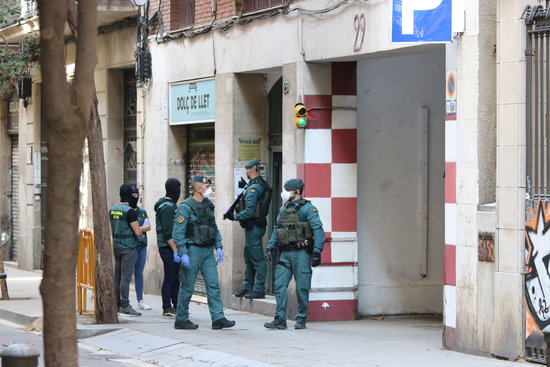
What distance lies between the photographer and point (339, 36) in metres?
14.2

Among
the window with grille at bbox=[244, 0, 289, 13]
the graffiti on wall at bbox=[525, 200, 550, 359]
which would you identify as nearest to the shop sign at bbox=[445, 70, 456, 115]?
the graffiti on wall at bbox=[525, 200, 550, 359]

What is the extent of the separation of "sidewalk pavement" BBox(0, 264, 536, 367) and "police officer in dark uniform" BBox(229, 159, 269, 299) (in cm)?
42

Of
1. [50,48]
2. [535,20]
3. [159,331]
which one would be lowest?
[159,331]

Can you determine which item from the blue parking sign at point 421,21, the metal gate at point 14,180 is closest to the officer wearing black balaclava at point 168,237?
the blue parking sign at point 421,21

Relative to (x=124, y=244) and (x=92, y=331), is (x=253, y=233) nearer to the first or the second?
(x=124, y=244)

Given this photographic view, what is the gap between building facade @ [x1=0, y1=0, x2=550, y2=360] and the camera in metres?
11.2

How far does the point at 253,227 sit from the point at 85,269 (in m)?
2.29

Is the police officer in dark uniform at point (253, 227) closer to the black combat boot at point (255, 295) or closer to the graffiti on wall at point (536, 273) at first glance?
the black combat boot at point (255, 295)

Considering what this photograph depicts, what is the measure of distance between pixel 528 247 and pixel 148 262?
30.9 ft

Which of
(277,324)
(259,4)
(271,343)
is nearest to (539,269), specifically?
(271,343)

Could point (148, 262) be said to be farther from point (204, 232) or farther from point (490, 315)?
point (490, 315)

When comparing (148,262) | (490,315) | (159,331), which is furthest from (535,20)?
(148,262)

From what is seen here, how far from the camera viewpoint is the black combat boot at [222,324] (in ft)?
45.8

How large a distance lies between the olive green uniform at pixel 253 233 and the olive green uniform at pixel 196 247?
5.55ft
